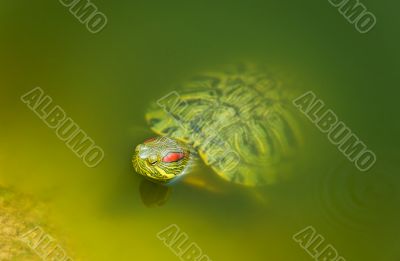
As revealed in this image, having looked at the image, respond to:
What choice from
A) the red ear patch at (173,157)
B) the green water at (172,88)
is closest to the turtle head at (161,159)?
the red ear patch at (173,157)

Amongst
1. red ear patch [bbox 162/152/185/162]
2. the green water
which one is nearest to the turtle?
red ear patch [bbox 162/152/185/162]

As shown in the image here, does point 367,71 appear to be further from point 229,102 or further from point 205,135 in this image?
point 205,135

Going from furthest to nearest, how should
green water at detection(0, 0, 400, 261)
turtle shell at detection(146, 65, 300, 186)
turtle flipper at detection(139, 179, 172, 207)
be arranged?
turtle shell at detection(146, 65, 300, 186), turtle flipper at detection(139, 179, 172, 207), green water at detection(0, 0, 400, 261)

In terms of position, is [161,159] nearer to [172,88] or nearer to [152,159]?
[152,159]

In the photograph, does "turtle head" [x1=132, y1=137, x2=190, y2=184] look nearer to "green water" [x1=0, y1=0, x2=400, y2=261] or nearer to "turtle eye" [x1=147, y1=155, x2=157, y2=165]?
"turtle eye" [x1=147, y1=155, x2=157, y2=165]

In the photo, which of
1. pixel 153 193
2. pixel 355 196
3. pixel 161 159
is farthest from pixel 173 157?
pixel 355 196

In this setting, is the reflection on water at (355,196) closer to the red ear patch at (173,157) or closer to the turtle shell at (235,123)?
the turtle shell at (235,123)
